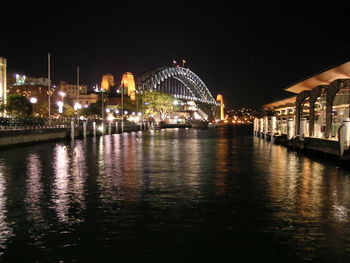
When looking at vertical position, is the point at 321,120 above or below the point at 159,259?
above

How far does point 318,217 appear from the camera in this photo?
1084 centimetres

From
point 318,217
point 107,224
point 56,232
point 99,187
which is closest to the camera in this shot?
point 56,232

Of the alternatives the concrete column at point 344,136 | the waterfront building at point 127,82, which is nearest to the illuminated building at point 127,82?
the waterfront building at point 127,82

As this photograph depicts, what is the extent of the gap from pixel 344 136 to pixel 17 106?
84.7 metres

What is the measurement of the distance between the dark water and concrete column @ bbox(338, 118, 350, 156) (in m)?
2.60

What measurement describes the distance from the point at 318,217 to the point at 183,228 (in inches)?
127

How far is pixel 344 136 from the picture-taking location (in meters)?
21.8

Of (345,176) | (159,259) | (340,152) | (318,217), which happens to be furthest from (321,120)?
(159,259)

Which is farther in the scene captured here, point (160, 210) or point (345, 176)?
point (345, 176)

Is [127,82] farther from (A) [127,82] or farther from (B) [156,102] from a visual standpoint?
(B) [156,102]

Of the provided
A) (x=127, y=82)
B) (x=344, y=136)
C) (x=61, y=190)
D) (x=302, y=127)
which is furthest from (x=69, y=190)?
(x=127, y=82)

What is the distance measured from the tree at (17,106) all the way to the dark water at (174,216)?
265ft

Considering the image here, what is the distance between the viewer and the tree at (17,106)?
9625 cm

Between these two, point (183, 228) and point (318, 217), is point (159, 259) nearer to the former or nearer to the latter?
point (183, 228)
